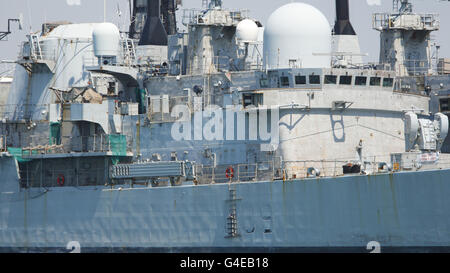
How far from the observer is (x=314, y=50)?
38.9 meters

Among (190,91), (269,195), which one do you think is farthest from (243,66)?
(269,195)

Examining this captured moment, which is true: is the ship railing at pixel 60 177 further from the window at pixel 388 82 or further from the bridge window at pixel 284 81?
the window at pixel 388 82

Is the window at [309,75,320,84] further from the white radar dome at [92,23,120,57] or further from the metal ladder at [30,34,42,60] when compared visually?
the metal ladder at [30,34,42,60]

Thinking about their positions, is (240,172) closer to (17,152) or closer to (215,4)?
(215,4)

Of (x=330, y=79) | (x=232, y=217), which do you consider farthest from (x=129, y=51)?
(x=232, y=217)

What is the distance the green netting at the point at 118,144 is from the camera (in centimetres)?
4088

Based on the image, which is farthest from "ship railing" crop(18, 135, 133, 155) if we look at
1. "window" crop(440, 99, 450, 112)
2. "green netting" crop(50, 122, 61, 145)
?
"window" crop(440, 99, 450, 112)

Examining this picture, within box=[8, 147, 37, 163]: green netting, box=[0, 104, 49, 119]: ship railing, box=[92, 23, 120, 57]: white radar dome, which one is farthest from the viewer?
box=[0, 104, 49, 119]: ship railing

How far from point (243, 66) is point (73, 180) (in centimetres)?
772

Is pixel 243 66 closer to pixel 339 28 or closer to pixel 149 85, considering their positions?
pixel 149 85

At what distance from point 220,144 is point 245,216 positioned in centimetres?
317

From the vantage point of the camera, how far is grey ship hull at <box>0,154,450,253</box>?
33.9m

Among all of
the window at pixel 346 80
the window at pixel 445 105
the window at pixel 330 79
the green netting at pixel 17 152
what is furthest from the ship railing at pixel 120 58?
the window at pixel 445 105

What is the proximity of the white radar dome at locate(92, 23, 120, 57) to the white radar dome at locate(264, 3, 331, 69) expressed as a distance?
682 cm
